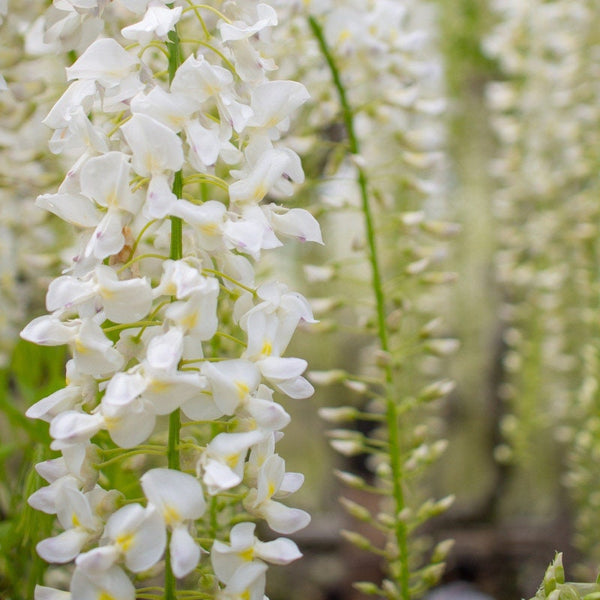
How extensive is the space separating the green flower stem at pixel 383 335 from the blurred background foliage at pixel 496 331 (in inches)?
1.4

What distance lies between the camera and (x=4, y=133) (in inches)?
39.1

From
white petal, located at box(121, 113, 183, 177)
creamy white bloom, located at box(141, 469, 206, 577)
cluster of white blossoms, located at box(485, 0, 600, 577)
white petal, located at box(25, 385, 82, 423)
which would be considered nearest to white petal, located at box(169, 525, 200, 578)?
creamy white bloom, located at box(141, 469, 206, 577)

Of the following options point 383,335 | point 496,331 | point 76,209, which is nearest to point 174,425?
point 76,209

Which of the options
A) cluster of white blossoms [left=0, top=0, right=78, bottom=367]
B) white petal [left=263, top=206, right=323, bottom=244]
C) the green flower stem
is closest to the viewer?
white petal [left=263, top=206, right=323, bottom=244]

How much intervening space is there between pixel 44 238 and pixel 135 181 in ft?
2.54

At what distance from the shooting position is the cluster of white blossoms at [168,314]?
1.49 ft

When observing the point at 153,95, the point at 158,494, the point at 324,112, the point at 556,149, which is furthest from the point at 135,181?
the point at 556,149

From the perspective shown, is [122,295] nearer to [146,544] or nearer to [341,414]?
[146,544]

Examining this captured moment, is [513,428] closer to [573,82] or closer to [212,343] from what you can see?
[573,82]

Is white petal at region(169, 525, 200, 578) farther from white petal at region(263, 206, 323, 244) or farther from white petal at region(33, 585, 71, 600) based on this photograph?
white petal at region(263, 206, 323, 244)

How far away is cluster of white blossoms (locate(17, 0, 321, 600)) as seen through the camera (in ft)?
1.49

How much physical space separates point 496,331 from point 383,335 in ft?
7.75

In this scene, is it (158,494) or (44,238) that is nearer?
(158,494)

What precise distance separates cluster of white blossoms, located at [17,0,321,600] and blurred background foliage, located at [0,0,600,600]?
236 mm
